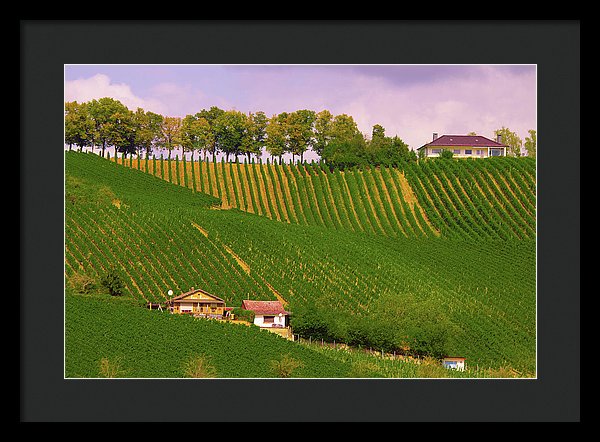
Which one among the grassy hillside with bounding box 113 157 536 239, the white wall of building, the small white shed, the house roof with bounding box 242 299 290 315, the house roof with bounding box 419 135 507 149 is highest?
the house roof with bounding box 419 135 507 149

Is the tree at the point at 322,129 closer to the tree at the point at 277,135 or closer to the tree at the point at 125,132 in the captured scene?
the tree at the point at 277,135

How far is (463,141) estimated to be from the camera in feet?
194

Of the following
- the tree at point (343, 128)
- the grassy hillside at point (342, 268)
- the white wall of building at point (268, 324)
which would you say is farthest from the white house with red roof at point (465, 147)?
the white wall of building at point (268, 324)

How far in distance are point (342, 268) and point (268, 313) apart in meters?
5.91

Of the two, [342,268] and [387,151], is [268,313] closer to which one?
[342,268]

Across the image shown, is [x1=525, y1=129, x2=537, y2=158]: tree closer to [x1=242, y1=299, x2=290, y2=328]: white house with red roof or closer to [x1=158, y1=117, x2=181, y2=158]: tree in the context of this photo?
[x1=158, y1=117, x2=181, y2=158]: tree

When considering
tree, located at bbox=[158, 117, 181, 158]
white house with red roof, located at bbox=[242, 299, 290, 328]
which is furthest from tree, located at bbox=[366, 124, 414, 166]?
white house with red roof, located at bbox=[242, 299, 290, 328]

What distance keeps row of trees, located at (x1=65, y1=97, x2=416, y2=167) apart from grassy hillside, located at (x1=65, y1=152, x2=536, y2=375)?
1145 cm

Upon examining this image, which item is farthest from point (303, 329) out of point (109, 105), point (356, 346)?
point (109, 105)

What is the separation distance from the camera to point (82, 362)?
1697cm

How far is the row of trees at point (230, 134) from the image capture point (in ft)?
178

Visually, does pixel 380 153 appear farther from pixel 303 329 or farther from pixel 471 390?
pixel 471 390

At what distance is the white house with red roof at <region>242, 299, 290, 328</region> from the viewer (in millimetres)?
26942
